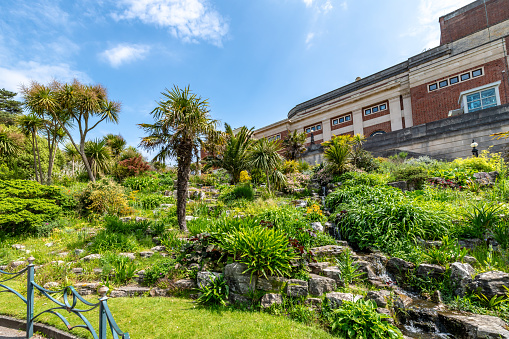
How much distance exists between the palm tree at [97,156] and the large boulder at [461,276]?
21.2 metres

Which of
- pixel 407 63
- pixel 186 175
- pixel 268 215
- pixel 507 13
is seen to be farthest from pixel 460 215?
pixel 507 13

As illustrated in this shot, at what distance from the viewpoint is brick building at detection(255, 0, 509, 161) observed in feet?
66.1

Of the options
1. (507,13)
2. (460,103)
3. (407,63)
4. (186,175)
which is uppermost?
(507,13)

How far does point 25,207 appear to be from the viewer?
32.4 feet

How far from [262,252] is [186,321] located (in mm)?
1782

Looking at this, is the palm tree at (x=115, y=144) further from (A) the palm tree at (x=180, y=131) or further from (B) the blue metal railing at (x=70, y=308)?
(B) the blue metal railing at (x=70, y=308)

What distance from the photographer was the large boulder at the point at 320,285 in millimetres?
4758

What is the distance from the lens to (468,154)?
1503cm

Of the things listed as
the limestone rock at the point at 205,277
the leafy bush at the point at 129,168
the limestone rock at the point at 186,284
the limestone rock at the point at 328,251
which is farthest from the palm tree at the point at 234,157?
the limestone rock at the point at 205,277

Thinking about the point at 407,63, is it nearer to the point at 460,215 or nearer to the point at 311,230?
the point at 460,215

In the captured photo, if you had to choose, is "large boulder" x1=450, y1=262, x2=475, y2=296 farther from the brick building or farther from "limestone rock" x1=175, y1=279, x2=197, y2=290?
the brick building

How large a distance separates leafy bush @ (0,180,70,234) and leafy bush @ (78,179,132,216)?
→ 102 cm

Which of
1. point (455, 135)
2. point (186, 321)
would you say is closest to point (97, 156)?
point (186, 321)

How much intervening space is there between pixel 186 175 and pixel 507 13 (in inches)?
1338
